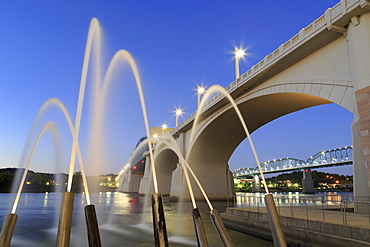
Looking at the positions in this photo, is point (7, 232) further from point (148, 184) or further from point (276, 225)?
point (148, 184)

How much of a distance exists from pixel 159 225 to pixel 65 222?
1880mm

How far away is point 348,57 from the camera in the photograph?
16500 mm

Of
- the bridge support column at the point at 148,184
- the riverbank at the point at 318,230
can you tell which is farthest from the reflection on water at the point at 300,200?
the bridge support column at the point at 148,184

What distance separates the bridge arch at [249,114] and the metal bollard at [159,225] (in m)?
13.5

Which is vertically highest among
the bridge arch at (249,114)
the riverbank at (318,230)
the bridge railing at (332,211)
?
the bridge arch at (249,114)

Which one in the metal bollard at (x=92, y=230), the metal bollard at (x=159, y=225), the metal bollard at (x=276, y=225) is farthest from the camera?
the metal bollard at (x=276, y=225)

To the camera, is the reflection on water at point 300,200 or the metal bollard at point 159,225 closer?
the metal bollard at point 159,225

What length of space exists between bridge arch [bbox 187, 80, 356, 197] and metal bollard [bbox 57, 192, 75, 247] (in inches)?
600

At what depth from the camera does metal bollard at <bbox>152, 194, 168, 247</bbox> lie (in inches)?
234

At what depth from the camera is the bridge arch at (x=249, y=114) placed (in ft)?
58.6

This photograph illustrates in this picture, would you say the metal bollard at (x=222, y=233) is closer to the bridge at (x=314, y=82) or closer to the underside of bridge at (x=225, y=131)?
the bridge at (x=314, y=82)

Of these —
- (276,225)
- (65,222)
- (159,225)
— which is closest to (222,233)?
(276,225)

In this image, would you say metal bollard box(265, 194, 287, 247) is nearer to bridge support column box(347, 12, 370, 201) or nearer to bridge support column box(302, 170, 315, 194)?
bridge support column box(347, 12, 370, 201)

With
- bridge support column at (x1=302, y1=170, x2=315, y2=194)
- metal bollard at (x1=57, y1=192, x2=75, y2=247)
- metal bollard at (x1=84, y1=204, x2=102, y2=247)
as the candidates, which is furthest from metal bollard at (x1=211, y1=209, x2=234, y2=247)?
bridge support column at (x1=302, y1=170, x2=315, y2=194)
